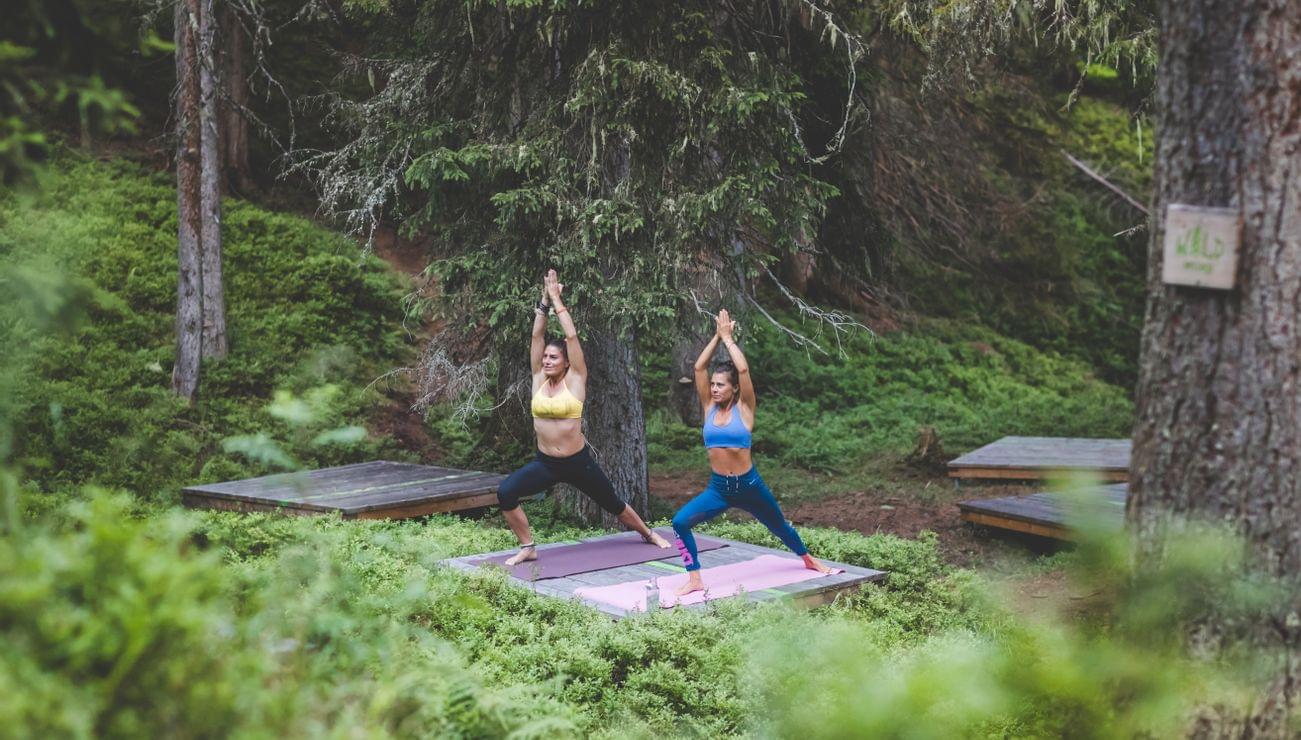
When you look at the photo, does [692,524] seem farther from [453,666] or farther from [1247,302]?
[1247,302]


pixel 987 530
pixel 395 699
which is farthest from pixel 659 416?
pixel 395 699

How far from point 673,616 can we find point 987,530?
5877 mm

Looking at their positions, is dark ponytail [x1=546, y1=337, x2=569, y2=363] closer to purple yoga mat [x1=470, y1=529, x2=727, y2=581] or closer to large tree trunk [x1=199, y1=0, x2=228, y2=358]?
purple yoga mat [x1=470, y1=529, x2=727, y2=581]

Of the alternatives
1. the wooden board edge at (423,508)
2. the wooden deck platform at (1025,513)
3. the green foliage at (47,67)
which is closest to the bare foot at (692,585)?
the wooden deck platform at (1025,513)

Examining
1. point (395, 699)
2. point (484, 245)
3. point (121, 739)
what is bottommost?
point (395, 699)

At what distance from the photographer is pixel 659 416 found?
1706 centimetres

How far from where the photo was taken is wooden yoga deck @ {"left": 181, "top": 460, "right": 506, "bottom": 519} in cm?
1016

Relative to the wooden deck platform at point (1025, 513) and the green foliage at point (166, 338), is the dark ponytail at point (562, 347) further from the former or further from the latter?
the wooden deck platform at point (1025, 513)

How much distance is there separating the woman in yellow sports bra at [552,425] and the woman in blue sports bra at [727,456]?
109 centimetres

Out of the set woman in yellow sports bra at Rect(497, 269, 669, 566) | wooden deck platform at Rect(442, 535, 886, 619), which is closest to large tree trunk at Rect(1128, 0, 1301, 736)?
wooden deck platform at Rect(442, 535, 886, 619)

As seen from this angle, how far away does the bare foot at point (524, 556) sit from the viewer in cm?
833

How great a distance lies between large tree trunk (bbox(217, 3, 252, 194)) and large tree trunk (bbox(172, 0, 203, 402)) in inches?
177

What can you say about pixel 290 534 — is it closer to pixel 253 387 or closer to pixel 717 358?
pixel 253 387

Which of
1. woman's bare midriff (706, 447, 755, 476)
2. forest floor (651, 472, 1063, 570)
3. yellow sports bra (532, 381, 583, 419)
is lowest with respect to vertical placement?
forest floor (651, 472, 1063, 570)
